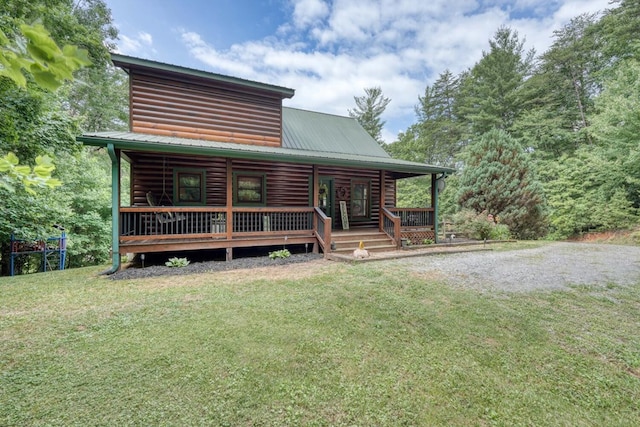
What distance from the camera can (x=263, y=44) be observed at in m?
17.6

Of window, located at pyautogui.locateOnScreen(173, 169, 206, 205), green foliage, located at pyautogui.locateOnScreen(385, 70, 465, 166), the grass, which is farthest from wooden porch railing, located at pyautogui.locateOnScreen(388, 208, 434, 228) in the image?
green foliage, located at pyautogui.locateOnScreen(385, 70, 465, 166)

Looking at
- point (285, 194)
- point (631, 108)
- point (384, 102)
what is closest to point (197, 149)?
point (285, 194)

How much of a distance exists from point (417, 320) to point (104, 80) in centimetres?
2348

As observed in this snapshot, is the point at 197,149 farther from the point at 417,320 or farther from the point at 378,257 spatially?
the point at 417,320

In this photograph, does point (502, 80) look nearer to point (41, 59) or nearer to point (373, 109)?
point (373, 109)

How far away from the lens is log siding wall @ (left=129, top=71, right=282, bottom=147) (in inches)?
338

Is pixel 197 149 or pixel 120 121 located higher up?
pixel 120 121

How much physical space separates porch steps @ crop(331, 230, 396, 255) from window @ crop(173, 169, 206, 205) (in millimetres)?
4813

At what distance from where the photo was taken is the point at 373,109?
27953 mm

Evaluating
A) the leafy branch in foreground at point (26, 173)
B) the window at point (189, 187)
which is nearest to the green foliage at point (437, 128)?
the window at point (189, 187)

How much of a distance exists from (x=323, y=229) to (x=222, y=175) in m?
4.19

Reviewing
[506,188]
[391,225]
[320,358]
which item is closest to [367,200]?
[391,225]

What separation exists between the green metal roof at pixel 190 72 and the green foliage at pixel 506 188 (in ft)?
37.4

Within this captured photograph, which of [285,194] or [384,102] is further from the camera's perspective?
[384,102]
